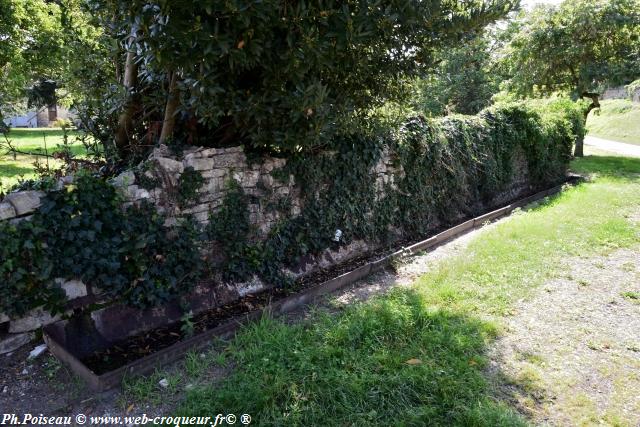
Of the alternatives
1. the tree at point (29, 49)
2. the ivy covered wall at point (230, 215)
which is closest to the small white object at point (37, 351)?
the ivy covered wall at point (230, 215)

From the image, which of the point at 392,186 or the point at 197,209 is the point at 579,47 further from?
the point at 197,209

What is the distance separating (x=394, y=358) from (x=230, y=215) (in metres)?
2.00

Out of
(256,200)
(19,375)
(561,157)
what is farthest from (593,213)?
(19,375)

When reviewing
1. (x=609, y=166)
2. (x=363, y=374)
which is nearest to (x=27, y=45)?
(x=363, y=374)

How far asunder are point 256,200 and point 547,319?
294cm

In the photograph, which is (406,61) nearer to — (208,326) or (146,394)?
(208,326)

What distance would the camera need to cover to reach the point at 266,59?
139 inches

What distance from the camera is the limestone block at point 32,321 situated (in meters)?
3.16

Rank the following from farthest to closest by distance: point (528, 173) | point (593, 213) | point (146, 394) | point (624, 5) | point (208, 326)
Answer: point (624, 5) → point (528, 173) → point (593, 213) → point (208, 326) → point (146, 394)

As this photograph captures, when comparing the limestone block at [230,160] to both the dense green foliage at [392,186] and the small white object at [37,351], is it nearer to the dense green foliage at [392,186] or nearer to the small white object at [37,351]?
the dense green foliage at [392,186]

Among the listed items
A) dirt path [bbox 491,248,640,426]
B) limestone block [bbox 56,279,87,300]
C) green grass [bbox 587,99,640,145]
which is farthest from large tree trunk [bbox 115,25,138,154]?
green grass [bbox 587,99,640,145]

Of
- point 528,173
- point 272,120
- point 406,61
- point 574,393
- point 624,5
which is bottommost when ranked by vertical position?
point 574,393

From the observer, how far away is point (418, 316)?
12.4 ft

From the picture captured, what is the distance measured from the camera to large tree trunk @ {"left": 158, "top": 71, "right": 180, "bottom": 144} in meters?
3.88
